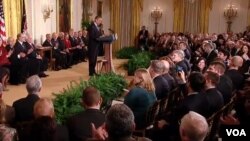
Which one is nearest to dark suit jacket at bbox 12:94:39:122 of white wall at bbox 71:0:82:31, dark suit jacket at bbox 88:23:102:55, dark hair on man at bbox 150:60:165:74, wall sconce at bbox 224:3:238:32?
dark hair on man at bbox 150:60:165:74

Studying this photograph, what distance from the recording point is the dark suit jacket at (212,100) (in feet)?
15.7

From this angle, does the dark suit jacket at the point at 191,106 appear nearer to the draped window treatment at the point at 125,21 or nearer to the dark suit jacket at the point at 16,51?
the dark suit jacket at the point at 16,51

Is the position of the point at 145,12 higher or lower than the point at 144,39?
higher

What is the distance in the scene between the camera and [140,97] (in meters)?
5.08

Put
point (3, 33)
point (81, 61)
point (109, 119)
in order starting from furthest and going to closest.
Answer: point (81, 61) → point (3, 33) → point (109, 119)

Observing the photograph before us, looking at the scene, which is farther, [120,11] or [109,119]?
[120,11]

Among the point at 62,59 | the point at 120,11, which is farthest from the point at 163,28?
the point at 62,59

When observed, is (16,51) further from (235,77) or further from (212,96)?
(212,96)

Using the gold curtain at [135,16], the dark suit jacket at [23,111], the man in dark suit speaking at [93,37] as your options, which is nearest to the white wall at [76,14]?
the gold curtain at [135,16]

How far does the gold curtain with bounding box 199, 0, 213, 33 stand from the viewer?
20.6 metres

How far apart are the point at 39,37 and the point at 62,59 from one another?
1.25 metres

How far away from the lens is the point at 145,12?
21.3 meters

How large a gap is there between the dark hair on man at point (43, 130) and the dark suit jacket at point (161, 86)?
3.33 m

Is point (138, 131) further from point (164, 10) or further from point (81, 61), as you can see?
point (164, 10)
